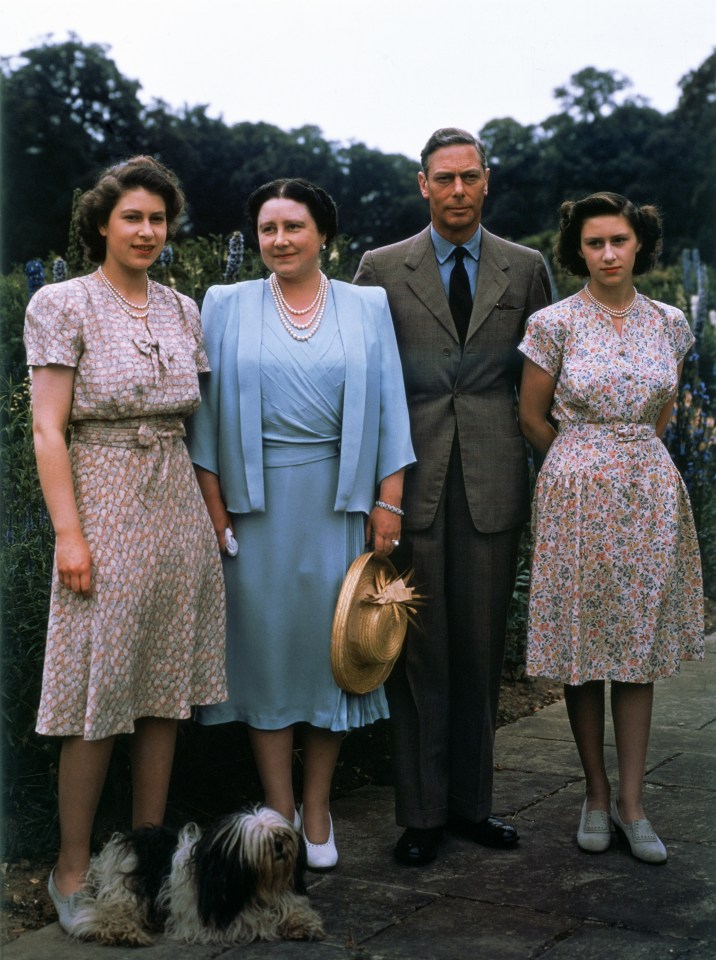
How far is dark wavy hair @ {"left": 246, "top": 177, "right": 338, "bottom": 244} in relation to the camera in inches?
149

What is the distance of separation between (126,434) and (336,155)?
4126 centimetres

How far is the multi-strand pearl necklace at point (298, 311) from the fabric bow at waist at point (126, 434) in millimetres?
550

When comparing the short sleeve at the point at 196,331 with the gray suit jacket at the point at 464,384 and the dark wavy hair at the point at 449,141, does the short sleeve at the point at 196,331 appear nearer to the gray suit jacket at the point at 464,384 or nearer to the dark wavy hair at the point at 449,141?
the gray suit jacket at the point at 464,384

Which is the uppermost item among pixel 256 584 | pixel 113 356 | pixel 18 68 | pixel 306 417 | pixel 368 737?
pixel 18 68

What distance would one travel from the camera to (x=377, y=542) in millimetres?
3922

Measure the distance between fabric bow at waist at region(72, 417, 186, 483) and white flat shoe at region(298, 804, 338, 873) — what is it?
4.34ft

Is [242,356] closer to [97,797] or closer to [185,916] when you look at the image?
[97,797]

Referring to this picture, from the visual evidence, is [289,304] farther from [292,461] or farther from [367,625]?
[367,625]

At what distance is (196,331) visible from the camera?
3736mm

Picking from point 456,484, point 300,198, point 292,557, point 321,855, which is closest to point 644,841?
point 321,855

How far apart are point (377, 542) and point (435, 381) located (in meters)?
0.58

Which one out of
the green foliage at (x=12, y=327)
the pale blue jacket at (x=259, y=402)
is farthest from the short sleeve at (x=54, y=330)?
the green foliage at (x=12, y=327)

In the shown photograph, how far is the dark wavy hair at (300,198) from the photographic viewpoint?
3781 millimetres

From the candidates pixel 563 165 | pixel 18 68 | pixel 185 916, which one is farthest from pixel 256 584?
pixel 563 165
